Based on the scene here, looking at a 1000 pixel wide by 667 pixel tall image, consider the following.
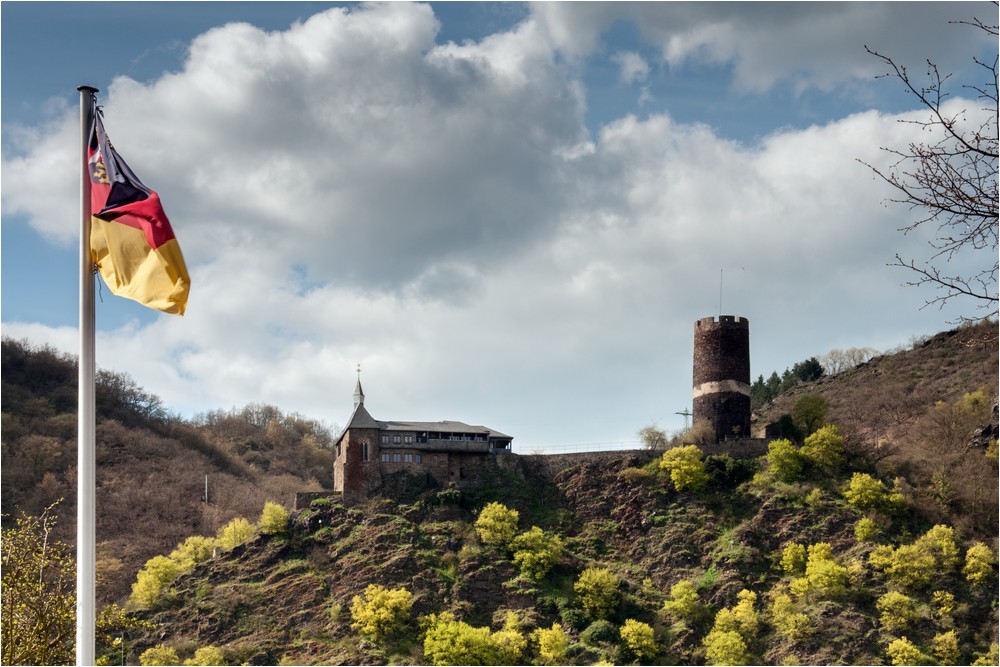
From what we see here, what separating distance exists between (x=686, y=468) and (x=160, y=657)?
2960cm

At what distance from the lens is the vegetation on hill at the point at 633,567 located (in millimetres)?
57156

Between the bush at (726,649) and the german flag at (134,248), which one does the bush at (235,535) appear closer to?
the bush at (726,649)

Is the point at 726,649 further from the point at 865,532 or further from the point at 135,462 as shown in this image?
the point at 135,462

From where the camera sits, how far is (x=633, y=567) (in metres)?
64.4

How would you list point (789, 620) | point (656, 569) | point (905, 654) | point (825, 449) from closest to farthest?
point (905, 654), point (789, 620), point (656, 569), point (825, 449)

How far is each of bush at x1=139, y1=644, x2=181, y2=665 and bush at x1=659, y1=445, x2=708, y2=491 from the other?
2828 centimetres

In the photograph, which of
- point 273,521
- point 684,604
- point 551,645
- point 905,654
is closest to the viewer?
point 905,654

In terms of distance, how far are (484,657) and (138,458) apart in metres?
70.7

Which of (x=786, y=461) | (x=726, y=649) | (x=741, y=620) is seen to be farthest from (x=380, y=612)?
(x=786, y=461)

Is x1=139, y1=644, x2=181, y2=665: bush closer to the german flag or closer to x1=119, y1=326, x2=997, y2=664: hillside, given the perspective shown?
x1=119, y1=326, x2=997, y2=664: hillside

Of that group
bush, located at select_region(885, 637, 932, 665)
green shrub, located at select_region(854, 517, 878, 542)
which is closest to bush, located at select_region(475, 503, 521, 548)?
green shrub, located at select_region(854, 517, 878, 542)

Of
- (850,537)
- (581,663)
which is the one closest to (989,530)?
(850,537)

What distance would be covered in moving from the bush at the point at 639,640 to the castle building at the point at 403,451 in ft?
53.2

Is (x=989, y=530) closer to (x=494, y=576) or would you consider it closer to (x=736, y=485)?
(x=736, y=485)
